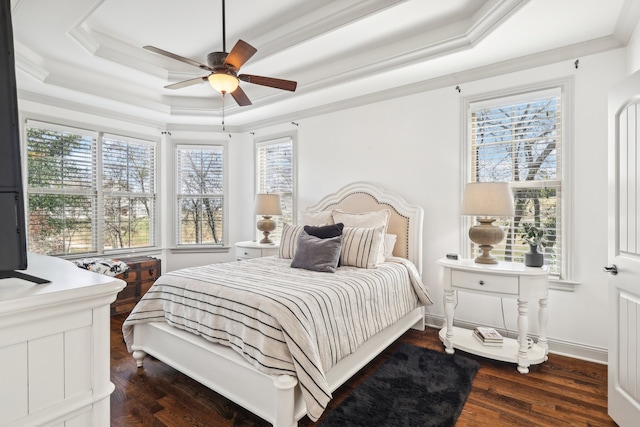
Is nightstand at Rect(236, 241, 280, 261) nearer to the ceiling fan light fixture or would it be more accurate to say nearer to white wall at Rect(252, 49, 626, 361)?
white wall at Rect(252, 49, 626, 361)

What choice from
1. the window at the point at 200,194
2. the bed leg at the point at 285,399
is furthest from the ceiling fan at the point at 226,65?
the window at the point at 200,194

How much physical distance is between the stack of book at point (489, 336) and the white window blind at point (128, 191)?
4390 mm

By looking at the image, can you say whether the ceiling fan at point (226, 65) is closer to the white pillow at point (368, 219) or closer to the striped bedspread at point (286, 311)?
the striped bedspread at point (286, 311)

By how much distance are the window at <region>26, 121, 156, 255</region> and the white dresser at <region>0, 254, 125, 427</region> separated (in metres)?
3.87

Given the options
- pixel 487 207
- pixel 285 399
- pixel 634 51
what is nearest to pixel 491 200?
pixel 487 207

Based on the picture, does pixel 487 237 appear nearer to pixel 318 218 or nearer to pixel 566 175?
pixel 566 175

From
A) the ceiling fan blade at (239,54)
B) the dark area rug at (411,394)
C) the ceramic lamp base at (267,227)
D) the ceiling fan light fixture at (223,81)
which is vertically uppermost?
the ceiling fan blade at (239,54)

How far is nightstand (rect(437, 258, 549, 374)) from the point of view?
99.6 inches

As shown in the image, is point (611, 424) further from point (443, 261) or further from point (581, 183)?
point (581, 183)

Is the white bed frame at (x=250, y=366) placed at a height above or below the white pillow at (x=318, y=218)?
below

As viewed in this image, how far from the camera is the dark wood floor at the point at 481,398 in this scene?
1.96 m

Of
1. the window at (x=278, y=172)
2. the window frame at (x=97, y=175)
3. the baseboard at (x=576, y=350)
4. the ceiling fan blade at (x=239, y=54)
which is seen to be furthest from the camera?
the window at (x=278, y=172)

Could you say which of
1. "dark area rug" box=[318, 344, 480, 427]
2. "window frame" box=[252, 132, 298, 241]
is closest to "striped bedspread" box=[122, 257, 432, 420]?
"dark area rug" box=[318, 344, 480, 427]

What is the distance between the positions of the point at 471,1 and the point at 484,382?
282cm
